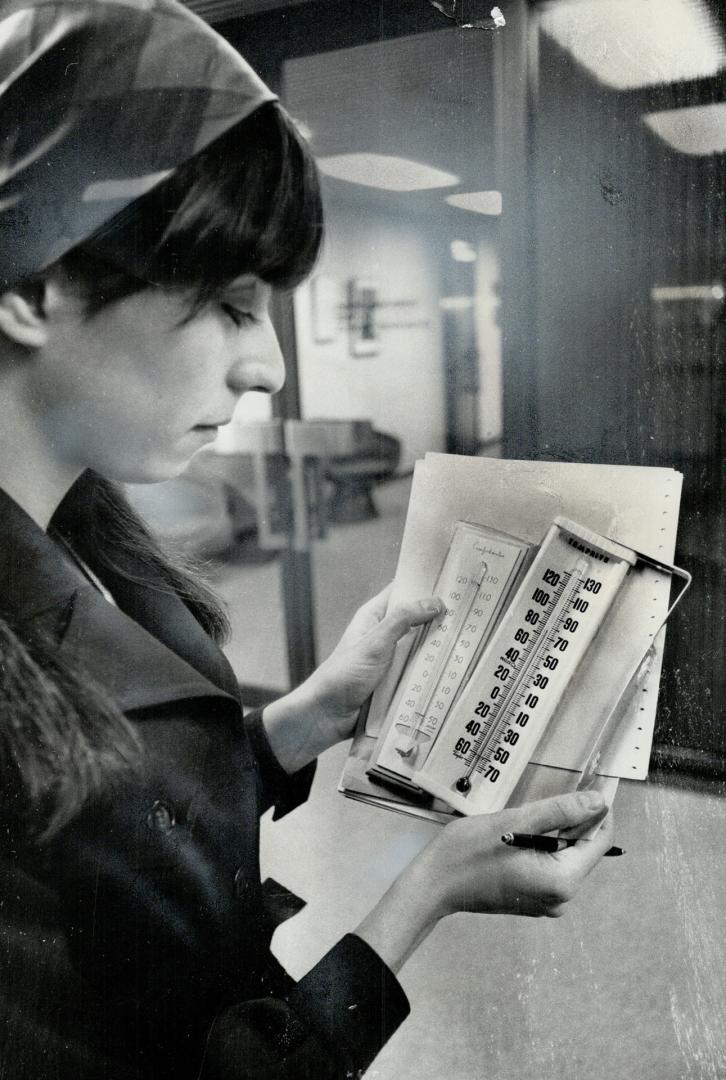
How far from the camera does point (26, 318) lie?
1.26m

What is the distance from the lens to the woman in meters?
1.22

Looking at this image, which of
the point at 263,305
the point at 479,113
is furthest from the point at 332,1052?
the point at 479,113

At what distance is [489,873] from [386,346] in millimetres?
775

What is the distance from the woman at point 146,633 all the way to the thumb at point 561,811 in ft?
0.16

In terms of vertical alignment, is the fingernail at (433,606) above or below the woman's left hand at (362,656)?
above

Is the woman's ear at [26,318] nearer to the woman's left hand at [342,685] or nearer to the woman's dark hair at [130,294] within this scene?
the woman's dark hair at [130,294]

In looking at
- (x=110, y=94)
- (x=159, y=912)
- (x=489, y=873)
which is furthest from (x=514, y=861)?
(x=110, y=94)

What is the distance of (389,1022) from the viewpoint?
125 cm

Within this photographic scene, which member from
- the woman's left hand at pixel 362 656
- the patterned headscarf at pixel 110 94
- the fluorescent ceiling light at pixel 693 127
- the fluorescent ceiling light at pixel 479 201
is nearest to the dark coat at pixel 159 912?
the woman's left hand at pixel 362 656

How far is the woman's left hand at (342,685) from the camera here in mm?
1245

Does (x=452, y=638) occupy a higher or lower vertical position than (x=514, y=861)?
higher

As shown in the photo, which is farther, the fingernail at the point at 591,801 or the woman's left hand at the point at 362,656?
the woman's left hand at the point at 362,656

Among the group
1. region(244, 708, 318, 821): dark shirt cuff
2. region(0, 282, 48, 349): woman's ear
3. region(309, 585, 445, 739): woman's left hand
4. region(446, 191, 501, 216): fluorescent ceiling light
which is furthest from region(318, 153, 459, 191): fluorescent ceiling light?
region(244, 708, 318, 821): dark shirt cuff

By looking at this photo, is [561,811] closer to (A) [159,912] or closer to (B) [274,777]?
(B) [274,777]
